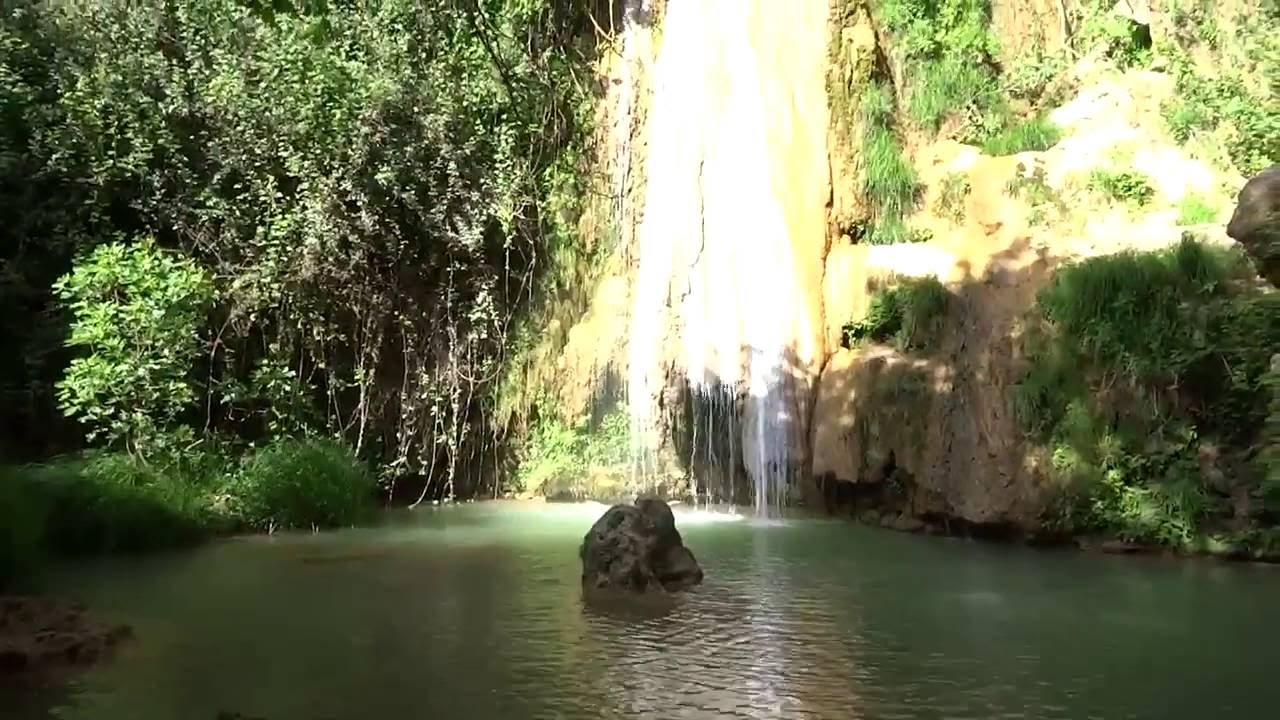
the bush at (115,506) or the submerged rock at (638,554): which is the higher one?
the bush at (115,506)

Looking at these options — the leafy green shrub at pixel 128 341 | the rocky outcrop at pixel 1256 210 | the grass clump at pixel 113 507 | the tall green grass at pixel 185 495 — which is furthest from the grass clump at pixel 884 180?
the grass clump at pixel 113 507

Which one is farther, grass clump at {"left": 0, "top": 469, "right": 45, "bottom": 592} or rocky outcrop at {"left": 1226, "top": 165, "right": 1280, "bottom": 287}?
grass clump at {"left": 0, "top": 469, "right": 45, "bottom": 592}

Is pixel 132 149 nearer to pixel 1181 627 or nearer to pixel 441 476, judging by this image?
pixel 441 476

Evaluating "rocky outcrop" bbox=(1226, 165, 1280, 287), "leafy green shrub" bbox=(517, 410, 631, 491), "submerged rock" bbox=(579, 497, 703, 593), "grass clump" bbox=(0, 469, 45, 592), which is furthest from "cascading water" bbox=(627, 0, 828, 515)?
"grass clump" bbox=(0, 469, 45, 592)

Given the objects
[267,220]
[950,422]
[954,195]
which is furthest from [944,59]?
[267,220]

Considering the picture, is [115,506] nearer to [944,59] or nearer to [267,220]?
[267,220]

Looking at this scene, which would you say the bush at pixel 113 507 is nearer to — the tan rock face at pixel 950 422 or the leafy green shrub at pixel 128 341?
the leafy green shrub at pixel 128 341

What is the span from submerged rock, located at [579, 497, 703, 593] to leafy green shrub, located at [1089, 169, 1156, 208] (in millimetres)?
7567

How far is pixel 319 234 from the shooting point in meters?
13.3

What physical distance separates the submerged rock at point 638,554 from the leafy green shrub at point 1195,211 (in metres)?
7.14

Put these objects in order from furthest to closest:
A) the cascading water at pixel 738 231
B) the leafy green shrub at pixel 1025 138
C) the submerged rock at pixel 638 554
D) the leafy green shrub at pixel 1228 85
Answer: the leafy green shrub at pixel 1025 138
the cascading water at pixel 738 231
the leafy green shrub at pixel 1228 85
the submerged rock at pixel 638 554

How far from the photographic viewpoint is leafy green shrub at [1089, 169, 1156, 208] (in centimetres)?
1284

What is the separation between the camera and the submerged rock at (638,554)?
7918 mm

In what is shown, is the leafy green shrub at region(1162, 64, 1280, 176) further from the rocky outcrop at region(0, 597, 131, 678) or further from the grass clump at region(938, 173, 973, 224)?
the rocky outcrop at region(0, 597, 131, 678)
